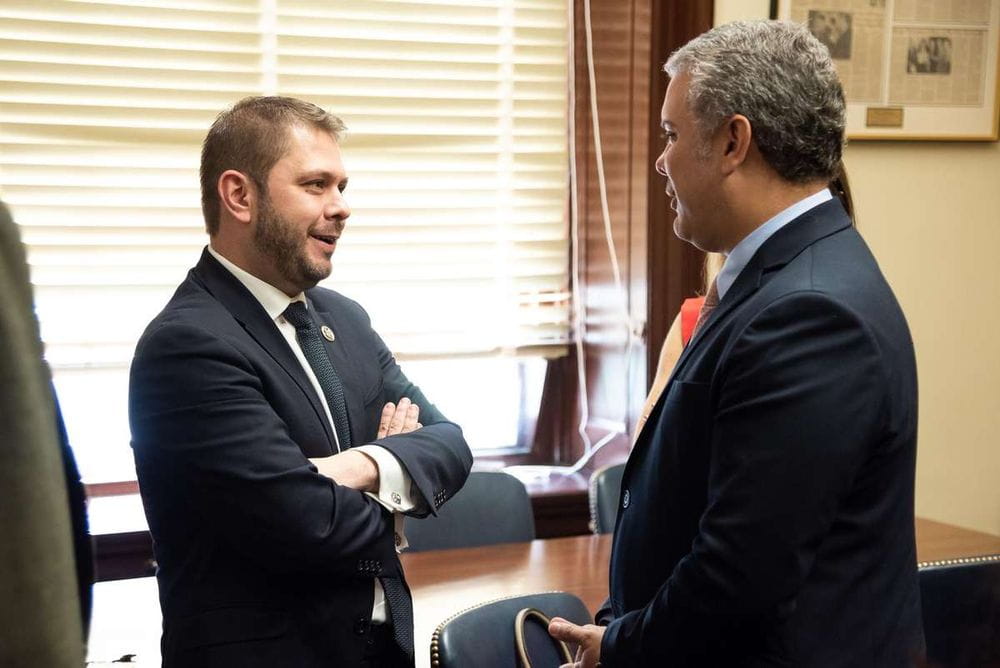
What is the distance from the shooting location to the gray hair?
4.20 feet

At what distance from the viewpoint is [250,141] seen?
5.98 ft

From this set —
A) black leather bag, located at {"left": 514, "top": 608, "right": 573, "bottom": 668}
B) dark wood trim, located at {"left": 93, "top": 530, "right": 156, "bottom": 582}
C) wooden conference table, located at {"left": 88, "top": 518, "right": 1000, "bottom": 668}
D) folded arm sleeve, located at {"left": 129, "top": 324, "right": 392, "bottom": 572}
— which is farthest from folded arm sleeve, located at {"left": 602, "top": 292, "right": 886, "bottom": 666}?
dark wood trim, located at {"left": 93, "top": 530, "right": 156, "bottom": 582}

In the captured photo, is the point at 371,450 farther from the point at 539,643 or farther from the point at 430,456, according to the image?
the point at 539,643

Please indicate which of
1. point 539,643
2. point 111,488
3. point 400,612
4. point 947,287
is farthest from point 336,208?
point 947,287

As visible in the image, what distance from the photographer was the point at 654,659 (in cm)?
132

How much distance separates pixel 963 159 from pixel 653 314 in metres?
1.27

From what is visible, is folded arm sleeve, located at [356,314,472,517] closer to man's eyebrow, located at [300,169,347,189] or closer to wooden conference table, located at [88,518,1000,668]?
wooden conference table, located at [88,518,1000,668]

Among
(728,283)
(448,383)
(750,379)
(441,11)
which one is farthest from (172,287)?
(750,379)

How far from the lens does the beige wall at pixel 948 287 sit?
10.8ft

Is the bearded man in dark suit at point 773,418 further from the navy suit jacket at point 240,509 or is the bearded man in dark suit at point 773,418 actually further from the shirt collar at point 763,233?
the navy suit jacket at point 240,509

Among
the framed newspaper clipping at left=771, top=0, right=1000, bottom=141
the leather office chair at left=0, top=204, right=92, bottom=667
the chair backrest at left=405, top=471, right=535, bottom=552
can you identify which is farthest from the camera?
the framed newspaper clipping at left=771, top=0, right=1000, bottom=141

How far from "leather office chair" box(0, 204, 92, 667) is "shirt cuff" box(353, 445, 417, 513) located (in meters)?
1.16

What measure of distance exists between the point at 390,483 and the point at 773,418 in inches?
31.8

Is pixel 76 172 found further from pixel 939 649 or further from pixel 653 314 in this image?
pixel 939 649
